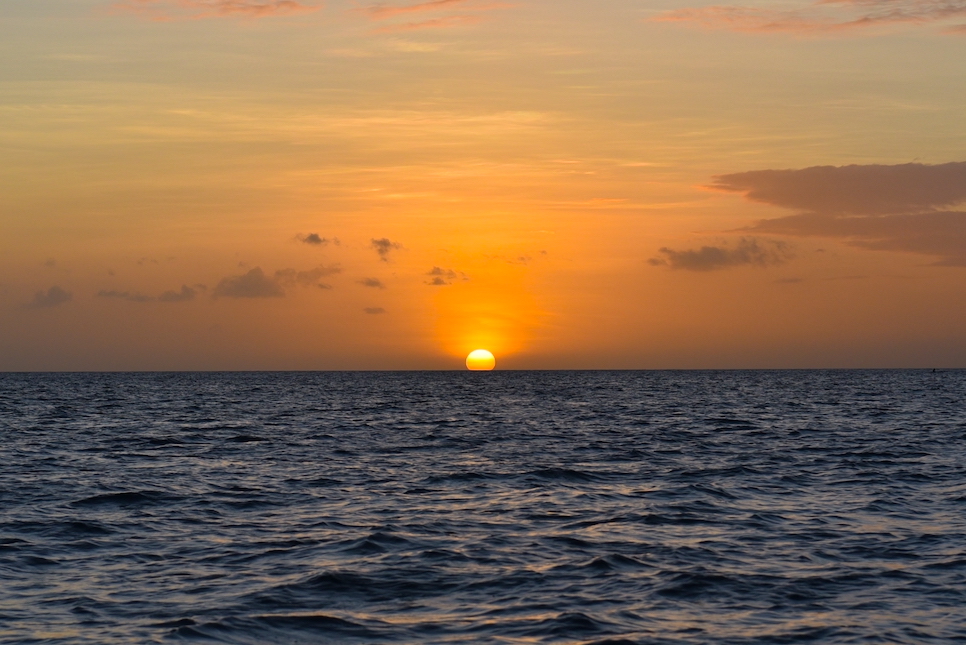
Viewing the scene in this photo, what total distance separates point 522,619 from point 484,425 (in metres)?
50.9

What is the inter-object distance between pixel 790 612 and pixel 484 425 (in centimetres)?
5056

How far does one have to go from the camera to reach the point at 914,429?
60438 mm

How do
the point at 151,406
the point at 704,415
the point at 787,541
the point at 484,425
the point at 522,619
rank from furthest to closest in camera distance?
the point at 151,406, the point at 704,415, the point at 484,425, the point at 787,541, the point at 522,619

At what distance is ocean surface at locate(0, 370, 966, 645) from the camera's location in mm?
16953

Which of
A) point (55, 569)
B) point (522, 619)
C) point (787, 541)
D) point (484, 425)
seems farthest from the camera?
point (484, 425)

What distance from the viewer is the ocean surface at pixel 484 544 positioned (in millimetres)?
16953

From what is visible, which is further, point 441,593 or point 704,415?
point 704,415

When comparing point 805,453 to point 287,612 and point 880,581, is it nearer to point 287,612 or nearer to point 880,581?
point 880,581

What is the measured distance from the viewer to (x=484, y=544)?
23.2 meters

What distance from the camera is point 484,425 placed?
67875mm

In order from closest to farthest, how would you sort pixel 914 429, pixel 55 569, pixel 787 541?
pixel 55 569 < pixel 787 541 < pixel 914 429

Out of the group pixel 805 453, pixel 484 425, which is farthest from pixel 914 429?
pixel 484 425

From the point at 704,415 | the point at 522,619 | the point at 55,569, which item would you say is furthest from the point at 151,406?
the point at 522,619

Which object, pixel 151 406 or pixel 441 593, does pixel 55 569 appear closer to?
pixel 441 593
